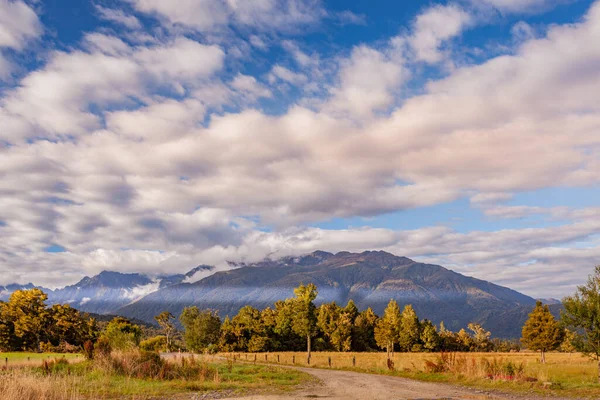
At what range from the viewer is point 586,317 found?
28.1 meters

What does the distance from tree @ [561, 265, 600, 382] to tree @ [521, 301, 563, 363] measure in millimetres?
38029

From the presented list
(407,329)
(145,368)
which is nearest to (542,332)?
(407,329)

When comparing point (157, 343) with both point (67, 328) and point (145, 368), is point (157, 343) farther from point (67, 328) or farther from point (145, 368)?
point (145, 368)

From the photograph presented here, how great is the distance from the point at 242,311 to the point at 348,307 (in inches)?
961

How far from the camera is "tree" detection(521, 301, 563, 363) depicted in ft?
206

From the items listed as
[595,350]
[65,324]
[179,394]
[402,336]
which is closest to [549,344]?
[402,336]

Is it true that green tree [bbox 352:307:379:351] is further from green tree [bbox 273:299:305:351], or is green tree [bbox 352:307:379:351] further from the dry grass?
the dry grass

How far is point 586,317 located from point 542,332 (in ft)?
132

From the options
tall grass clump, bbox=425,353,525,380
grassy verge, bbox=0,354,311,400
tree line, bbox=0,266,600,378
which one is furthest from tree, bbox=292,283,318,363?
tall grass clump, bbox=425,353,525,380

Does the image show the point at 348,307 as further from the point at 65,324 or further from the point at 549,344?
the point at 65,324

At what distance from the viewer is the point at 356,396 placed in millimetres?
19969

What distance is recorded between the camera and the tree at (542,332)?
6275 cm

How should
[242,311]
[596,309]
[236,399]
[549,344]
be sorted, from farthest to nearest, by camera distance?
[242,311]
[549,344]
[596,309]
[236,399]

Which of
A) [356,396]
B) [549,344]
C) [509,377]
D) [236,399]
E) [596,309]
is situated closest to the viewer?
[236,399]
